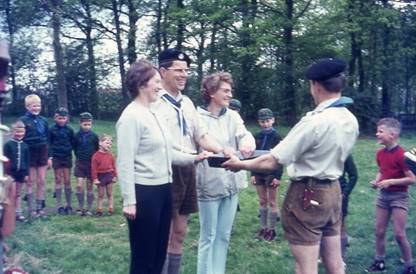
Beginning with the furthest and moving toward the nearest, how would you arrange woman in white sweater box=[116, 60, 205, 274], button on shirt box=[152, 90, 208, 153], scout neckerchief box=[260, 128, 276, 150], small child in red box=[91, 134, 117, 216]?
small child in red box=[91, 134, 117, 216] < scout neckerchief box=[260, 128, 276, 150] < button on shirt box=[152, 90, 208, 153] < woman in white sweater box=[116, 60, 205, 274]

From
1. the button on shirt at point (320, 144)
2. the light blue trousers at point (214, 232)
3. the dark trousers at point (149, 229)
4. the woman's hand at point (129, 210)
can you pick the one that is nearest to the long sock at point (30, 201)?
the light blue trousers at point (214, 232)

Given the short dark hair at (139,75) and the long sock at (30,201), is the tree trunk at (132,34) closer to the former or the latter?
the long sock at (30,201)

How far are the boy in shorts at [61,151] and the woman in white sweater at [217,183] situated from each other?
4.30m

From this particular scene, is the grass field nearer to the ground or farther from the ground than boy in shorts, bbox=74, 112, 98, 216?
nearer to the ground

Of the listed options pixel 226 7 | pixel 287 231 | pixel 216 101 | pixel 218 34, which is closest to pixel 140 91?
pixel 216 101

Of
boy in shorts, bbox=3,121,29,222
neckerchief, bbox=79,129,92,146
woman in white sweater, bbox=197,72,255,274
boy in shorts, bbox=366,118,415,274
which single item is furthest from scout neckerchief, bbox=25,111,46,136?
boy in shorts, bbox=366,118,415,274

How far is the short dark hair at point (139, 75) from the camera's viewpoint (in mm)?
→ 4492

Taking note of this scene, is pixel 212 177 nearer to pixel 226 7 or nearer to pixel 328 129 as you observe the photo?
pixel 328 129

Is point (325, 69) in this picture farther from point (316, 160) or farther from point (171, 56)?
point (171, 56)

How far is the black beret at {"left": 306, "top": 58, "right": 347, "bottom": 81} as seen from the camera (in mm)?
4332

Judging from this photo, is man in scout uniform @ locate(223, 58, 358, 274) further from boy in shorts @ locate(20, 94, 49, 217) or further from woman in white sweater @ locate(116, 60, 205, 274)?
boy in shorts @ locate(20, 94, 49, 217)

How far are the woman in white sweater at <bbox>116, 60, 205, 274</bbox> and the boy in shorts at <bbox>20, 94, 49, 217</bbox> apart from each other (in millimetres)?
4857

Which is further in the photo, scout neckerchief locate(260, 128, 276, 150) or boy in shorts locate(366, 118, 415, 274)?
scout neckerchief locate(260, 128, 276, 150)

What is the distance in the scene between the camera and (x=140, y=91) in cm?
454
